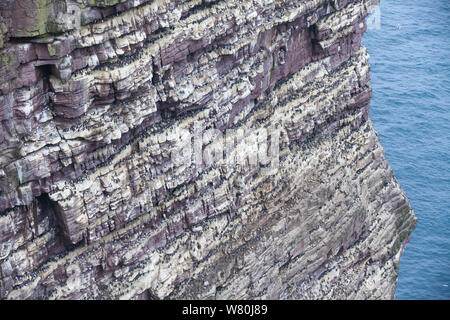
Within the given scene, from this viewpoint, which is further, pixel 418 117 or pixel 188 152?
pixel 418 117

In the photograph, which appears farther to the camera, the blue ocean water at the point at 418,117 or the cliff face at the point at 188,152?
the blue ocean water at the point at 418,117

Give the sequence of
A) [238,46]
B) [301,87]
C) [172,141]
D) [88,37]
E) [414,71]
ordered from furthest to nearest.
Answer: [414,71] < [301,87] < [238,46] < [172,141] < [88,37]

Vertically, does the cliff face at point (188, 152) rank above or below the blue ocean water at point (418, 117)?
above

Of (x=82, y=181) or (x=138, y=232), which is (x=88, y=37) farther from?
(x=138, y=232)

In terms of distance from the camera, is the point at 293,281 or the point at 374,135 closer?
the point at 293,281

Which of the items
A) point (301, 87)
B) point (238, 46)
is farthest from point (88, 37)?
point (301, 87)
